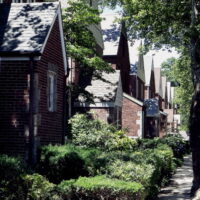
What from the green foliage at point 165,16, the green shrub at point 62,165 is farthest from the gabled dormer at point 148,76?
the green shrub at point 62,165

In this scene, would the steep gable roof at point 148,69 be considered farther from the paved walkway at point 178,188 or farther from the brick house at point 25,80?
the brick house at point 25,80

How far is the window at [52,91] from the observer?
15.5 m

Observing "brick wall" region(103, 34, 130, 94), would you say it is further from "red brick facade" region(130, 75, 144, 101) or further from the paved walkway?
the paved walkway

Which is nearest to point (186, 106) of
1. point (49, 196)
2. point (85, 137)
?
point (85, 137)

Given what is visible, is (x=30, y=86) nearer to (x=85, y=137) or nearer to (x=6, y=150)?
(x=6, y=150)

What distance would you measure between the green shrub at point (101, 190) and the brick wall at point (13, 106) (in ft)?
15.1

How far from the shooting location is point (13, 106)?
532 inches

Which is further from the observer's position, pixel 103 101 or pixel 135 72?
pixel 135 72

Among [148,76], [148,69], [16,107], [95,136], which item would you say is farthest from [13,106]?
[148,69]

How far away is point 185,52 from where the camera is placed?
90.4 ft

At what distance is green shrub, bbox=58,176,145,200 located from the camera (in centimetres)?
887

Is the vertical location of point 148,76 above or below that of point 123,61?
above

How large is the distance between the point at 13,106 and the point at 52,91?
240 centimetres

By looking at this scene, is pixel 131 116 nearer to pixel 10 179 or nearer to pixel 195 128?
pixel 195 128
